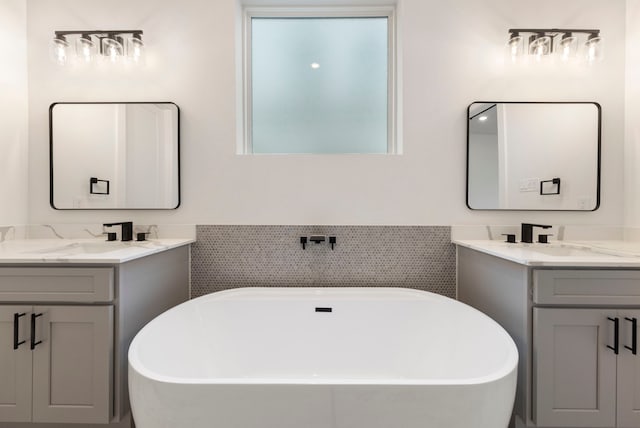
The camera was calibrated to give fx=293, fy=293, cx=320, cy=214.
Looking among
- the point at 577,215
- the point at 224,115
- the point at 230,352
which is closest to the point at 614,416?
the point at 577,215

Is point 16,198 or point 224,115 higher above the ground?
point 224,115

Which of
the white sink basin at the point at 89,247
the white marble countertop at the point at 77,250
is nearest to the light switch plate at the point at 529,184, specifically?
the white marble countertop at the point at 77,250

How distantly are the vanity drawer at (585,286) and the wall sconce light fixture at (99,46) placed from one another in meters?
2.27

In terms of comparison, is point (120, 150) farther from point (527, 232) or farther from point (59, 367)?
point (527, 232)

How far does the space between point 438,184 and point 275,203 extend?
96 cm

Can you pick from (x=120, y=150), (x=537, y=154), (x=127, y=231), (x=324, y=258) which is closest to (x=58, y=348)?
(x=127, y=231)

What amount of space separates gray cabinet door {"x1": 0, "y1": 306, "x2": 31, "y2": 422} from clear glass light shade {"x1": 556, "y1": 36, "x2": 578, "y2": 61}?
2.84 meters

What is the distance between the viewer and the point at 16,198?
168 centimetres

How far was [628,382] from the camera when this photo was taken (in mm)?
1096

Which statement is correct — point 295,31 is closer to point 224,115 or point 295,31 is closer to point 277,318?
point 224,115

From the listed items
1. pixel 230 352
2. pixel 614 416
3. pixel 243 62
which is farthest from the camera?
pixel 243 62

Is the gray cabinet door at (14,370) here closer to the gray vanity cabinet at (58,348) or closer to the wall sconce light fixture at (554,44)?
the gray vanity cabinet at (58,348)

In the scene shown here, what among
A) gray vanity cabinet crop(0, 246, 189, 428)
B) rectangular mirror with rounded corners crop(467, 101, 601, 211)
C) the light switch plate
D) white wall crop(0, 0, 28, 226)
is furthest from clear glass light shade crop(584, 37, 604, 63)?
white wall crop(0, 0, 28, 226)

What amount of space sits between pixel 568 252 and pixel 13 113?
306 centimetres
